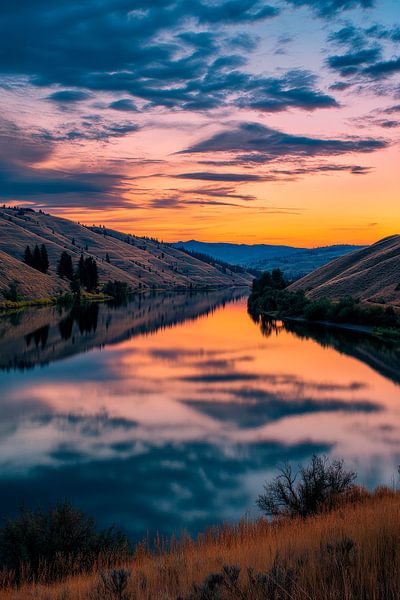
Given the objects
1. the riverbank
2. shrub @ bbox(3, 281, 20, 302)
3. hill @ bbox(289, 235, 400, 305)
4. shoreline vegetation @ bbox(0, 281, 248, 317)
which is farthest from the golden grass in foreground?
shrub @ bbox(3, 281, 20, 302)

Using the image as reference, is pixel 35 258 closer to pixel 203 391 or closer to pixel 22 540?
pixel 203 391

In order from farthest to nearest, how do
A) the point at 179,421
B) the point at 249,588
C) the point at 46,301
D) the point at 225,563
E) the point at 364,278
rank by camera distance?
the point at 46,301 → the point at 364,278 → the point at 179,421 → the point at 225,563 → the point at 249,588

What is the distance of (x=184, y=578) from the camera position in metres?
8.01

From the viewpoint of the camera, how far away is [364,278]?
109 meters

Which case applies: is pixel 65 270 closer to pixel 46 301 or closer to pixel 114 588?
pixel 46 301

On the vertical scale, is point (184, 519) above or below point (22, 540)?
below

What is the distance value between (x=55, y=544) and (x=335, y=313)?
74967mm

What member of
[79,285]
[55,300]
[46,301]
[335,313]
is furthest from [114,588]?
[79,285]

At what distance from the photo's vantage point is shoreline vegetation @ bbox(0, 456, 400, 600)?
6.41 m

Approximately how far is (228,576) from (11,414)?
90.3 ft

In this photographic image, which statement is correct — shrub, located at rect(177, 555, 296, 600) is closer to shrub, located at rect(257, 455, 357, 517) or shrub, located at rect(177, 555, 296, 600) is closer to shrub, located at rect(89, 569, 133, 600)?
shrub, located at rect(89, 569, 133, 600)

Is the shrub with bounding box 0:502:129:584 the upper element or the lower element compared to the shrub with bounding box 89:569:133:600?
lower

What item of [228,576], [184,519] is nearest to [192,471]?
[184,519]

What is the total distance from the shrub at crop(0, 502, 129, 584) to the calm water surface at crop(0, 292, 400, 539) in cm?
385
